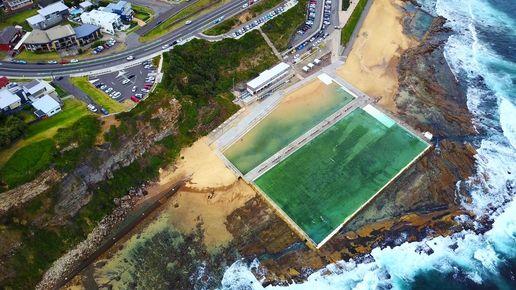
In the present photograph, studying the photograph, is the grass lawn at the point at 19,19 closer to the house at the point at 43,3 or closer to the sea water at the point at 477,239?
the house at the point at 43,3

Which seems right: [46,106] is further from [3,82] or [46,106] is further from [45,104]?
[3,82]

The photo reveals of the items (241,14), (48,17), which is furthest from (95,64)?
(241,14)

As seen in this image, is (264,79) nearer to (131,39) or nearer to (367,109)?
(367,109)

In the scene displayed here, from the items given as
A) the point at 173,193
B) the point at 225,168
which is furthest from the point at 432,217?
Result: the point at 173,193

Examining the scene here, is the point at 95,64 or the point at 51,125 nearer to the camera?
the point at 51,125

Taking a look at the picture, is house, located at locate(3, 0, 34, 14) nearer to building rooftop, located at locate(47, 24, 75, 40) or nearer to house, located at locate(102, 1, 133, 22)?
building rooftop, located at locate(47, 24, 75, 40)

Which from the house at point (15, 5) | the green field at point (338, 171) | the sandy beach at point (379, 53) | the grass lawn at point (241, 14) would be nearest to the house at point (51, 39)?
the house at point (15, 5)
